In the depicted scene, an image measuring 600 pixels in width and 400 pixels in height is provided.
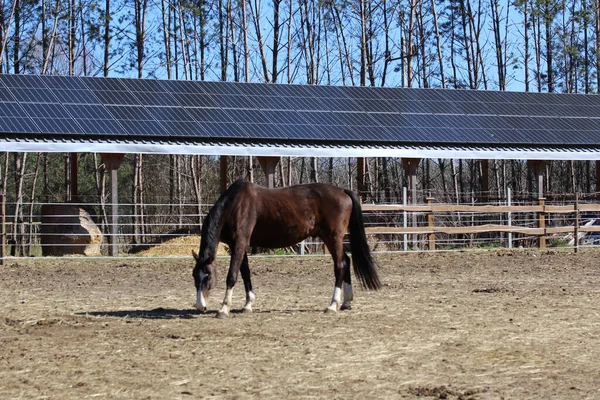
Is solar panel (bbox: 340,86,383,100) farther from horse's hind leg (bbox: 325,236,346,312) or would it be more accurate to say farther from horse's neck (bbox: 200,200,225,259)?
horse's neck (bbox: 200,200,225,259)

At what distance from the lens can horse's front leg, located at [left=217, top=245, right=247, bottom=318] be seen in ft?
29.6

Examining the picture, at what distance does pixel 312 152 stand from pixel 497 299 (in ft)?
28.3

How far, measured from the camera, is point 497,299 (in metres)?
10.5

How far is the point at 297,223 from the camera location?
9758 millimetres

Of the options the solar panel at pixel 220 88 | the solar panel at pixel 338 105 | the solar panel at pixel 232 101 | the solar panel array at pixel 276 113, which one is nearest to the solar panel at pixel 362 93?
the solar panel array at pixel 276 113

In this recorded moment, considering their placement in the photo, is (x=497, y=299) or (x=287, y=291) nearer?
(x=497, y=299)

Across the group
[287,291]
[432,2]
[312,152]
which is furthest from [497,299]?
[432,2]

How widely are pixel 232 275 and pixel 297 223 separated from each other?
993 millimetres

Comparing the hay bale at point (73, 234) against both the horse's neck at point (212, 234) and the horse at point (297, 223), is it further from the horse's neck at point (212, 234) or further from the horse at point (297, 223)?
the horse's neck at point (212, 234)

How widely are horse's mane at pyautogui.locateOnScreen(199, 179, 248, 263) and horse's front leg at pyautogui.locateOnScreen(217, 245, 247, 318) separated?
0.27 m

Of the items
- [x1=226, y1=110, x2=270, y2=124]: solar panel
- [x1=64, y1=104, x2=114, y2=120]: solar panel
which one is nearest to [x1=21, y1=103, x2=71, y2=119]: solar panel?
[x1=64, y1=104, x2=114, y2=120]: solar panel

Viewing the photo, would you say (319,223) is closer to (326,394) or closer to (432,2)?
(326,394)

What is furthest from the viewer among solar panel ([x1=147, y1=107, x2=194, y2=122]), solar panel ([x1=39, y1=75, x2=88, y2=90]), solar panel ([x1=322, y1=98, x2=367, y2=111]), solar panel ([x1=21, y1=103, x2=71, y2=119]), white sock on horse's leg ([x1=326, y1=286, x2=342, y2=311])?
solar panel ([x1=322, y1=98, x2=367, y2=111])

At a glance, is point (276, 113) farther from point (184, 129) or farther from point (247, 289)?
point (247, 289)
